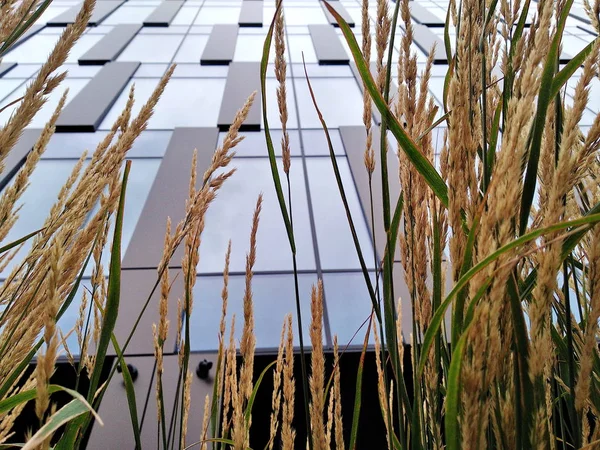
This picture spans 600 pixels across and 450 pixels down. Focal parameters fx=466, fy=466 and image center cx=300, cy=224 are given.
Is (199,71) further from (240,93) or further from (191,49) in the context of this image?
(240,93)

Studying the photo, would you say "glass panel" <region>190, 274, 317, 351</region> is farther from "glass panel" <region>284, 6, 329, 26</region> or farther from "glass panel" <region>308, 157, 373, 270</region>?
"glass panel" <region>284, 6, 329, 26</region>

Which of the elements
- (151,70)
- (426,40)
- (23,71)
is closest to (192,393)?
(151,70)

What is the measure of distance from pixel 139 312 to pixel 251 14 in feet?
26.5

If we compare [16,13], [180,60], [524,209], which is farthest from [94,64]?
[524,209]

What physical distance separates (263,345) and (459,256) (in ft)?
11.6

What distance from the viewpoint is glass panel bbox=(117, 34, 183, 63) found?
8305 millimetres

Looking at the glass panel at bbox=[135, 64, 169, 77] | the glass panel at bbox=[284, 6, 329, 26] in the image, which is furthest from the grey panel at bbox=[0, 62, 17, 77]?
the glass panel at bbox=[284, 6, 329, 26]

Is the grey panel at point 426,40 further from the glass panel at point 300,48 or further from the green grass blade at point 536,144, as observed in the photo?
the green grass blade at point 536,144

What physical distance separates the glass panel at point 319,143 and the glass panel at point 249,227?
0.53 m

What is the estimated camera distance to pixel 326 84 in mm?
7410

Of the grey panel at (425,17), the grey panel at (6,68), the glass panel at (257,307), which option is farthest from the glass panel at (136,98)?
the grey panel at (425,17)

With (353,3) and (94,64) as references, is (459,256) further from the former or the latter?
(353,3)

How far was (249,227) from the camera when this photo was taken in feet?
16.2

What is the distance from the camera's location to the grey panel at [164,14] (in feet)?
31.4
